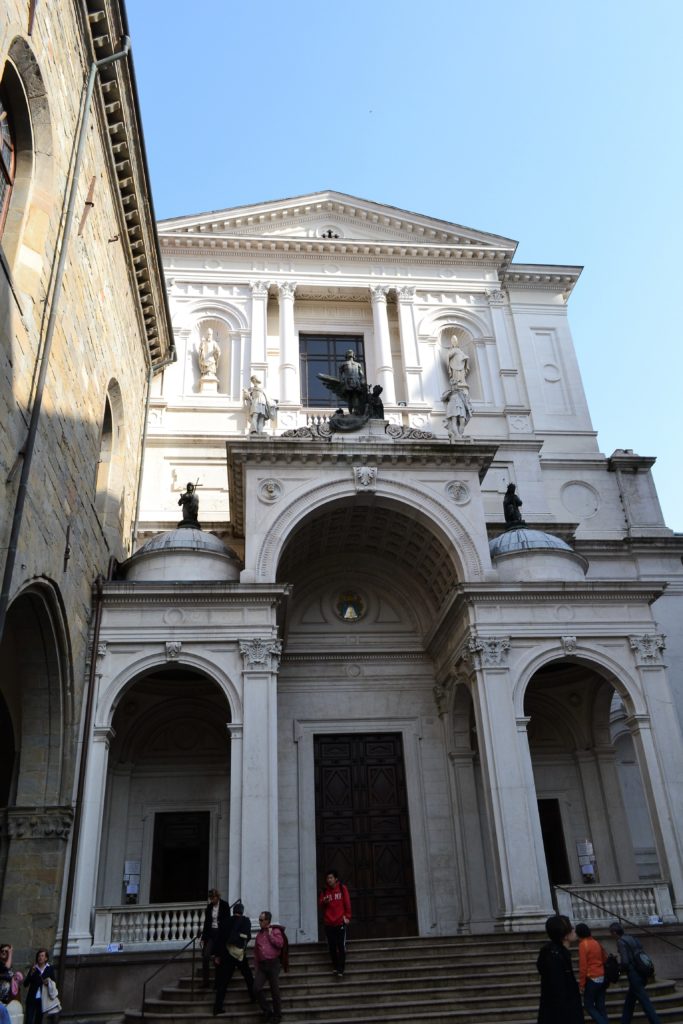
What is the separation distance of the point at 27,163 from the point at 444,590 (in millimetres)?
12175

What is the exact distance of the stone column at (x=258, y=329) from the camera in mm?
25234

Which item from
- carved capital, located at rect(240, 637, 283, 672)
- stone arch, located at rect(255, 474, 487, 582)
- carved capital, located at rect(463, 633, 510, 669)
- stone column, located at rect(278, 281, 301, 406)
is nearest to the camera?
carved capital, located at rect(240, 637, 283, 672)

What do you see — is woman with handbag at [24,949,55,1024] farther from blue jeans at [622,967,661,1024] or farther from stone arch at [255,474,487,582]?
stone arch at [255,474,487,582]

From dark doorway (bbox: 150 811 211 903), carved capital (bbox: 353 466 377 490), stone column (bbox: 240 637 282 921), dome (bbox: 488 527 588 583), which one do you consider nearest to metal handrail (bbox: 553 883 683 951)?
stone column (bbox: 240 637 282 921)

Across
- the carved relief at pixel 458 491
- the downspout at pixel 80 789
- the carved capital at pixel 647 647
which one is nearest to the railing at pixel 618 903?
the carved capital at pixel 647 647

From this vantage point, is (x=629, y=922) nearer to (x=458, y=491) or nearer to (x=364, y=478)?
(x=458, y=491)

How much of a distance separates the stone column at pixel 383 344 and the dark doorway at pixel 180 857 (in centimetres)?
1266

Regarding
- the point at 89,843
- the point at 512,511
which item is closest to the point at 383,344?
the point at 512,511

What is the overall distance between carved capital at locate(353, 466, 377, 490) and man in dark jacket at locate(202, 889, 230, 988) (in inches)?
350

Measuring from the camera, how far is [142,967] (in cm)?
1343

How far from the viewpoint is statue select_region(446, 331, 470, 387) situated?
25.4m

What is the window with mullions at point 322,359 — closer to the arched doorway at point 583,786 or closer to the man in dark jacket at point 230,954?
the arched doorway at point 583,786

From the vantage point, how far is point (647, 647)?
1745cm

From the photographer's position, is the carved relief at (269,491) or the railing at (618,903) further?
the carved relief at (269,491)
